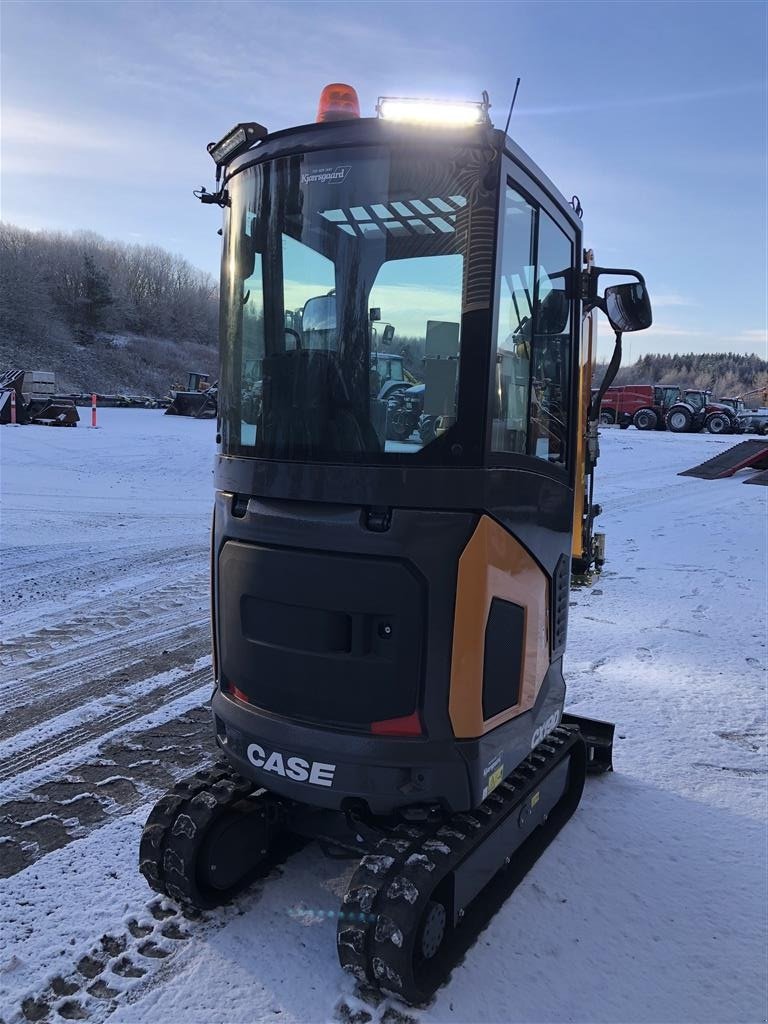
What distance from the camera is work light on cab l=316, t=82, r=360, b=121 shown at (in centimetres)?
273

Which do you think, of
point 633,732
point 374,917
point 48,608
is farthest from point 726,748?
point 48,608

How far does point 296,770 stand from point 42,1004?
41.3 inches

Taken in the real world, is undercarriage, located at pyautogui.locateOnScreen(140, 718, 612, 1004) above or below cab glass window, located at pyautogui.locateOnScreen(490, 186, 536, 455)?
below

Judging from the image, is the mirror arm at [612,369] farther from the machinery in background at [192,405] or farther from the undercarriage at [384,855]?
the machinery in background at [192,405]

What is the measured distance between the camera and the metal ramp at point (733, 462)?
706 inches

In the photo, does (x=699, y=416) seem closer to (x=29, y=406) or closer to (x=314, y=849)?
(x=29, y=406)

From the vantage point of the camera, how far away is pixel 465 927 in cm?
277

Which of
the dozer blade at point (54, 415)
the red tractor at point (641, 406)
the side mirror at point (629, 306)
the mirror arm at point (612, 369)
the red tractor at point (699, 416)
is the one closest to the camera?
the side mirror at point (629, 306)

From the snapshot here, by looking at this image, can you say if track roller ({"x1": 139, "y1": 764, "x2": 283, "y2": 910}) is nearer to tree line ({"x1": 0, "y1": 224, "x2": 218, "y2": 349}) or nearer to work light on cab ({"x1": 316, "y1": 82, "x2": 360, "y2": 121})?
work light on cab ({"x1": 316, "y1": 82, "x2": 360, "y2": 121})

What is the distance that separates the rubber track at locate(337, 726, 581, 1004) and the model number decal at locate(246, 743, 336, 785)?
1.03ft

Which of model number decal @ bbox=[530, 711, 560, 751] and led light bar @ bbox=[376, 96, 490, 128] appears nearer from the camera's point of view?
led light bar @ bbox=[376, 96, 490, 128]

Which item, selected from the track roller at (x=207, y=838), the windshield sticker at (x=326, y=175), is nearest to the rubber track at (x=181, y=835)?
the track roller at (x=207, y=838)

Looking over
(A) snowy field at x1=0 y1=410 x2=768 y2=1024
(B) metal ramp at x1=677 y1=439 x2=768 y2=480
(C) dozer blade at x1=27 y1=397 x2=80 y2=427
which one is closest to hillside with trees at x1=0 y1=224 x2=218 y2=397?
(C) dozer blade at x1=27 y1=397 x2=80 y2=427

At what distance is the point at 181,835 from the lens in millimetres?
2768
